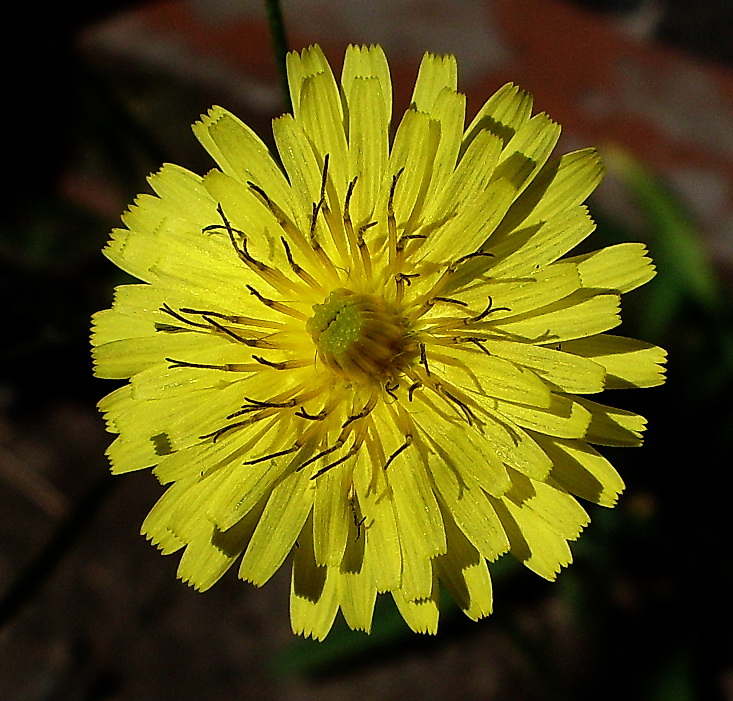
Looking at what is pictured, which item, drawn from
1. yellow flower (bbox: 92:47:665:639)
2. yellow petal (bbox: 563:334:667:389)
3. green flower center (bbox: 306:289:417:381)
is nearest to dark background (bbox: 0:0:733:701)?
yellow flower (bbox: 92:47:665:639)

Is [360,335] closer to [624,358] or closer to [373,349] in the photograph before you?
[373,349]

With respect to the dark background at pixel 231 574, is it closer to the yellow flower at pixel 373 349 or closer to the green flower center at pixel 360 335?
the yellow flower at pixel 373 349

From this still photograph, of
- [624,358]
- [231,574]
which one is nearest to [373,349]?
[624,358]

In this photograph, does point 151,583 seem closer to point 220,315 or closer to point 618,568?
point 618,568

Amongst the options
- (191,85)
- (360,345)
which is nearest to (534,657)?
(360,345)

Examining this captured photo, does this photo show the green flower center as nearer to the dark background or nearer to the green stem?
the green stem
